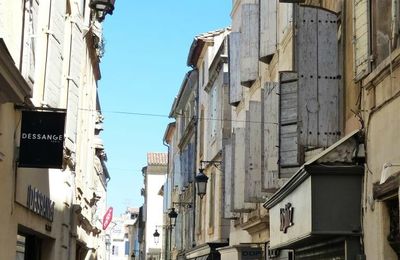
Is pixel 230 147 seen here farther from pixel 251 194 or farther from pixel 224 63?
pixel 224 63

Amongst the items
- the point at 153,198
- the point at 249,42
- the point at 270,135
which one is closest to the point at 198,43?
the point at 249,42

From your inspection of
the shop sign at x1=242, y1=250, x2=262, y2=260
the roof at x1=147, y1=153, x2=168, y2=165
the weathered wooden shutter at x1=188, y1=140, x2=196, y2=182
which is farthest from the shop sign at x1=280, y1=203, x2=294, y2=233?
the roof at x1=147, y1=153, x2=168, y2=165

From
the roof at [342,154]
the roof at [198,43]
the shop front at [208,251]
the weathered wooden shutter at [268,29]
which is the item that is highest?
the roof at [198,43]

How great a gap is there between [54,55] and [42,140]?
3425 millimetres

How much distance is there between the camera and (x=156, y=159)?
7706cm

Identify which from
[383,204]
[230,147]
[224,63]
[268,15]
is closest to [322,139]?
[383,204]

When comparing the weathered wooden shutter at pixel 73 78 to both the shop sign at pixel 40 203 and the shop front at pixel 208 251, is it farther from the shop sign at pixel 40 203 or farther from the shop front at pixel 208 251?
the shop front at pixel 208 251

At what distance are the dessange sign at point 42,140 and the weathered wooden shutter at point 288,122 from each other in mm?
3371

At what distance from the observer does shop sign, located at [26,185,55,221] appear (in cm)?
1185

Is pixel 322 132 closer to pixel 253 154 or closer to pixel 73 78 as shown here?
pixel 253 154

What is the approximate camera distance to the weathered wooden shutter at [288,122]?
1145 centimetres

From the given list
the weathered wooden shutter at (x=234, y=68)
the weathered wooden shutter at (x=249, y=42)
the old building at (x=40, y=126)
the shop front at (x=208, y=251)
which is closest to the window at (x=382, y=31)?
the old building at (x=40, y=126)

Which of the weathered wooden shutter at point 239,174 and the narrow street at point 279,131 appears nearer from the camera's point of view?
the narrow street at point 279,131

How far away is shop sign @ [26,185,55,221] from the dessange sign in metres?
1.34
